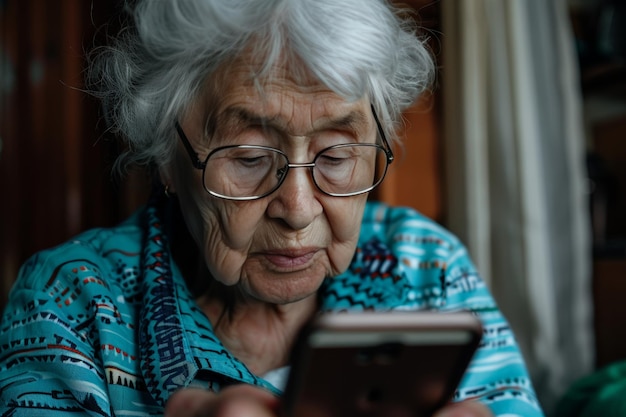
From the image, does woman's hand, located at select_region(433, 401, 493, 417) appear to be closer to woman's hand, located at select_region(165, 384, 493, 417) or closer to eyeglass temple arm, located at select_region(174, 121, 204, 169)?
woman's hand, located at select_region(165, 384, 493, 417)

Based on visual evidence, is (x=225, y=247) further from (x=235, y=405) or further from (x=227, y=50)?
(x=235, y=405)

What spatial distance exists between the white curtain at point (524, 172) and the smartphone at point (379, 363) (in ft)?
4.88

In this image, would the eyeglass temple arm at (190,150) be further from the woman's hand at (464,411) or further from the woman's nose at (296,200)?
the woman's hand at (464,411)

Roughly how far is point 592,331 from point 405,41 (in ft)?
4.68

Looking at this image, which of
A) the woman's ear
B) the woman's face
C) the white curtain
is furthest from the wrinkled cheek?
the white curtain

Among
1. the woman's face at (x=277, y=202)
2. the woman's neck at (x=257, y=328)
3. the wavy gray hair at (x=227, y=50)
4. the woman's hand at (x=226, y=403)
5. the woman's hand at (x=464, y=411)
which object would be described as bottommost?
the woman's neck at (x=257, y=328)

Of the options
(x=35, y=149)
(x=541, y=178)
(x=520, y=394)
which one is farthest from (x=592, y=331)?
(x=35, y=149)

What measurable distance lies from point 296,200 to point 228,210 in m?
0.11

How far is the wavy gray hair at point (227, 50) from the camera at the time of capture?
90 cm

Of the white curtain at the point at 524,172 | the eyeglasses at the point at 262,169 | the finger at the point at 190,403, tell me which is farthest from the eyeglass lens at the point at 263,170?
the white curtain at the point at 524,172

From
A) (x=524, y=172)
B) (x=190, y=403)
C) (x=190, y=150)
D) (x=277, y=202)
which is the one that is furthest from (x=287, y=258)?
(x=524, y=172)

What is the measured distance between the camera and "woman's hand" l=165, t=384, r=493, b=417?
48cm

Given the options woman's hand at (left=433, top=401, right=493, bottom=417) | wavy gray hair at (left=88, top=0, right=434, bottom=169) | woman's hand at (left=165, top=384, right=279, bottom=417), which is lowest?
woman's hand at (left=433, top=401, right=493, bottom=417)

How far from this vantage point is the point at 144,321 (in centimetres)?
101
